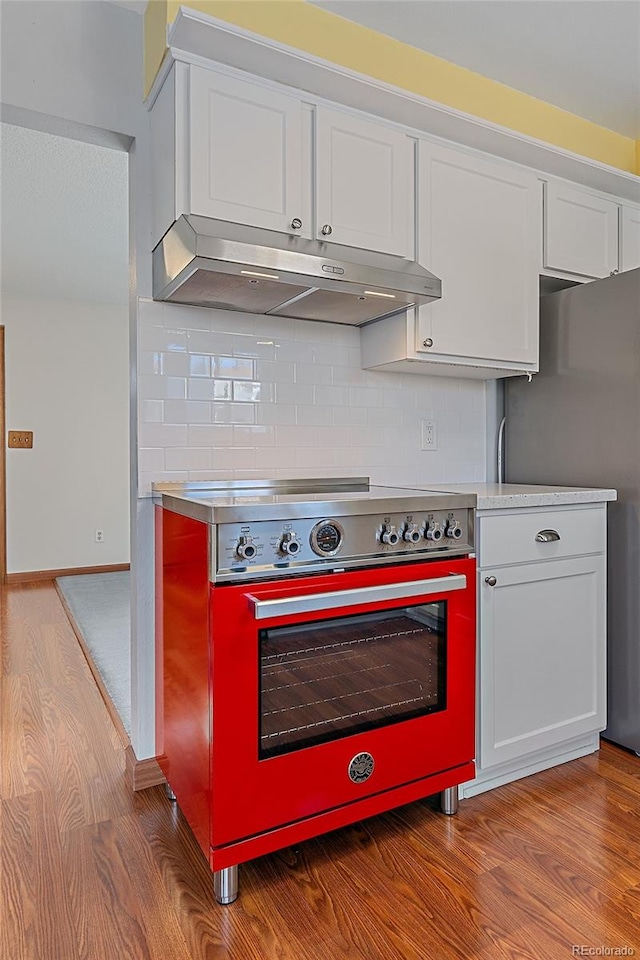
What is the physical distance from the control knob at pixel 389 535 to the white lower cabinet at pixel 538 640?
35cm

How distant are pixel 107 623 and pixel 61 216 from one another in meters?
2.53

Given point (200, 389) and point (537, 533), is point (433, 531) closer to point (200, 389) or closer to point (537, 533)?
point (537, 533)

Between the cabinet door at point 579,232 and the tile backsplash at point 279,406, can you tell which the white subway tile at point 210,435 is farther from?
the cabinet door at point 579,232

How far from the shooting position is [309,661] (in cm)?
153

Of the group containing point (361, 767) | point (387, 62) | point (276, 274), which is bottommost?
point (361, 767)

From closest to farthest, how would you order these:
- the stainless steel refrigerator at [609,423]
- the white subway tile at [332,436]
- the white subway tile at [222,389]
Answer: the white subway tile at [222,389]
the stainless steel refrigerator at [609,423]
the white subway tile at [332,436]

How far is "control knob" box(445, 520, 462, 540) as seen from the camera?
1.77m

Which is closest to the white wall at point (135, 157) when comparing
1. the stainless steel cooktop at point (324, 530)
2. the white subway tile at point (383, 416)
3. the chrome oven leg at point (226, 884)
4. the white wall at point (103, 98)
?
the white wall at point (103, 98)

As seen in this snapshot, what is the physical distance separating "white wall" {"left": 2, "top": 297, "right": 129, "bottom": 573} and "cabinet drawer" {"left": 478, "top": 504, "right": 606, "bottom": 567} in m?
4.60

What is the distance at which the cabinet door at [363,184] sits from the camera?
1.93m

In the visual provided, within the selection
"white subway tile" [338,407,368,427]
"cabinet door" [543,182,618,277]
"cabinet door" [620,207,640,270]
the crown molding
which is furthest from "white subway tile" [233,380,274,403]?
"cabinet door" [620,207,640,270]

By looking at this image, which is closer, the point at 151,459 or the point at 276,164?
the point at 276,164

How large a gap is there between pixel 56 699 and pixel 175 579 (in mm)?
1459

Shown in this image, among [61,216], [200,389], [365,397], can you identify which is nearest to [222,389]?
[200,389]
